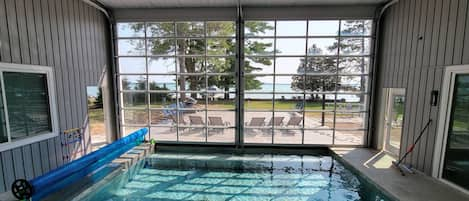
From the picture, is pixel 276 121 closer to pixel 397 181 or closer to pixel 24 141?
pixel 397 181

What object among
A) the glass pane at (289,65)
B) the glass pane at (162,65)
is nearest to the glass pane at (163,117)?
the glass pane at (162,65)

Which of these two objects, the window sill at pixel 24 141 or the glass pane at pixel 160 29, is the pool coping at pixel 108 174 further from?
the glass pane at pixel 160 29

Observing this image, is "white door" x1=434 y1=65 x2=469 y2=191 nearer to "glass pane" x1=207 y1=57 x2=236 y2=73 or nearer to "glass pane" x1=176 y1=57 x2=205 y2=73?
"glass pane" x1=207 y1=57 x2=236 y2=73

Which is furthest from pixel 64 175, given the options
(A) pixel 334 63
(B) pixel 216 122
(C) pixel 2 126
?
(A) pixel 334 63

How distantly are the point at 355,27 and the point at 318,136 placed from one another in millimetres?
3168

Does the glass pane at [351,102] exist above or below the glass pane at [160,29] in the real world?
below

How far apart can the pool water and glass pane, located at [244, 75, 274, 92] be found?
186 centimetres

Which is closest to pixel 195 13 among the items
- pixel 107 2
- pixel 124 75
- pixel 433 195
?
pixel 107 2

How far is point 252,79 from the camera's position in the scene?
578cm

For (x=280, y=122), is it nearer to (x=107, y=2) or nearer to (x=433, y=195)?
(x=433, y=195)

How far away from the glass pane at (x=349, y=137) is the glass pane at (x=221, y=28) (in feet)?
13.6

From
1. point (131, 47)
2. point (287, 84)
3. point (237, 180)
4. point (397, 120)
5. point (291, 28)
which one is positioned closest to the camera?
point (237, 180)

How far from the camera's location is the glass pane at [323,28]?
5507mm

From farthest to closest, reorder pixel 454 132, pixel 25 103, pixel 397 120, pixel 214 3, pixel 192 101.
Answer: pixel 192 101, pixel 214 3, pixel 397 120, pixel 25 103, pixel 454 132
